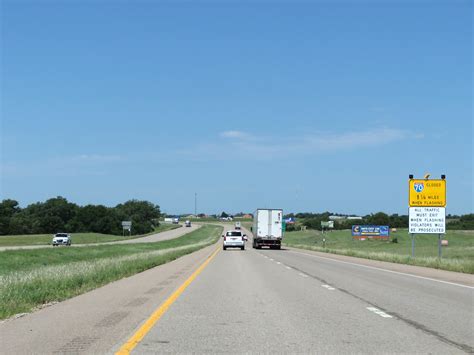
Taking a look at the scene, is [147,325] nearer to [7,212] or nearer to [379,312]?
[379,312]

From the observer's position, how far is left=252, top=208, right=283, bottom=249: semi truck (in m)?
60.5

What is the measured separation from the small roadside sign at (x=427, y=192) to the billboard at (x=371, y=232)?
66784 mm

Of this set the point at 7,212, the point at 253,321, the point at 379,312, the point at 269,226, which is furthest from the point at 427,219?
the point at 7,212

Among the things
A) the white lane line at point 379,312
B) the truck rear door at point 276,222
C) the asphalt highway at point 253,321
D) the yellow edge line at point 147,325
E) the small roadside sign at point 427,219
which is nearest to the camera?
the yellow edge line at point 147,325

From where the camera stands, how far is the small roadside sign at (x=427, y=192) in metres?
36.9

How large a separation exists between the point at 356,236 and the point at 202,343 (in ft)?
320

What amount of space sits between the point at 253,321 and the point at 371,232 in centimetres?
9516

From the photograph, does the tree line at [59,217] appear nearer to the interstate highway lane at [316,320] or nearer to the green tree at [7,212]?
the green tree at [7,212]

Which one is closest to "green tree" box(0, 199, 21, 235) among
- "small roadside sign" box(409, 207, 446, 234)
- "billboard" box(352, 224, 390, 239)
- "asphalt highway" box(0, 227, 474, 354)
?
"billboard" box(352, 224, 390, 239)

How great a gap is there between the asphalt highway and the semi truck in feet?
139

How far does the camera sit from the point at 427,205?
3712 cm

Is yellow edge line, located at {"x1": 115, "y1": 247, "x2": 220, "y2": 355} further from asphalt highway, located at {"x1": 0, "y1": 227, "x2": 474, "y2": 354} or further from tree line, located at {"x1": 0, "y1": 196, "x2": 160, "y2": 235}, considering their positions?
tree line, located at {"x1": 0, "y1": 196, "x2": 160, "y2": 235}

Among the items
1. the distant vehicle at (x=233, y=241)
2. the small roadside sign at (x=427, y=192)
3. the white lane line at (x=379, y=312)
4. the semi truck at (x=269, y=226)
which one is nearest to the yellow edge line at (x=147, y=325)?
the white lane line at (x=379, y=312)

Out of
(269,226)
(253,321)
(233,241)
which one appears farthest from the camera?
(269,226)
